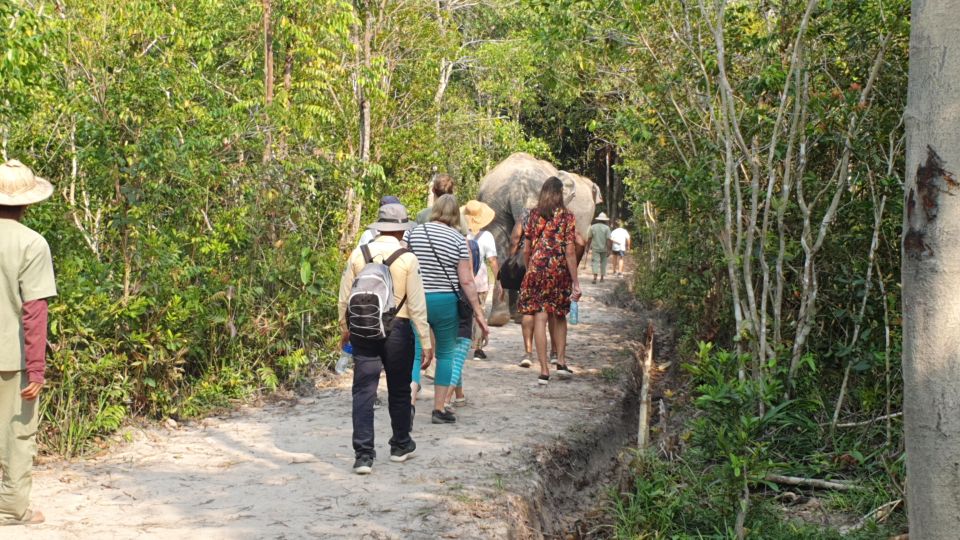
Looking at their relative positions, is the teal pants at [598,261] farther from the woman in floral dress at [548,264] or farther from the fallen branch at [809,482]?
the fallen branch at [809,482]

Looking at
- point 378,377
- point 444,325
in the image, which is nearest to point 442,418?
point 444,325

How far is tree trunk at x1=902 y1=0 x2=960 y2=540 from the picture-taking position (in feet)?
11.5

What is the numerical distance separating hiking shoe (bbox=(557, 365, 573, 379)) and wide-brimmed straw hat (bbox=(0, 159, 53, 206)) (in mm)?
5998

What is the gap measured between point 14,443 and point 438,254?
3428 millimetres

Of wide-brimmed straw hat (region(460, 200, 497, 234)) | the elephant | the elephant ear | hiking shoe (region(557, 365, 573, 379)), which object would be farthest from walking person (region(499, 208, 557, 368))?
the elephant ear

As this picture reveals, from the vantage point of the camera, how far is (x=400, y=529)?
559 centimetres

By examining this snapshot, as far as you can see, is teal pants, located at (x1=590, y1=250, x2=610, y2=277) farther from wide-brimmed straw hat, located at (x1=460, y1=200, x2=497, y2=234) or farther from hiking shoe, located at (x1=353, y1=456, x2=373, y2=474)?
hiking shoe, located at (x1=353, y1=456, x2=373, y2=474)

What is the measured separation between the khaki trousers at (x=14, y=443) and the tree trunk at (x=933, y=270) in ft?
13.9

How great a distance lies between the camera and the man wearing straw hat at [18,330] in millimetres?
5242

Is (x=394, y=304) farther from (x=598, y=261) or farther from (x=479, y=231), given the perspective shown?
(x=598, y=261)

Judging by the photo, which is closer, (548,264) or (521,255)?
(548,264)

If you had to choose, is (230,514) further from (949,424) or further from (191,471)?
(949,424)

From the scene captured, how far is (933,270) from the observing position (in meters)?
3.54

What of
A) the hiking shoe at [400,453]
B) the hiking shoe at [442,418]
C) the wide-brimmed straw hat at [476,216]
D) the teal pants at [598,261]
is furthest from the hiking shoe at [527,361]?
the teal pants at [598,261]
